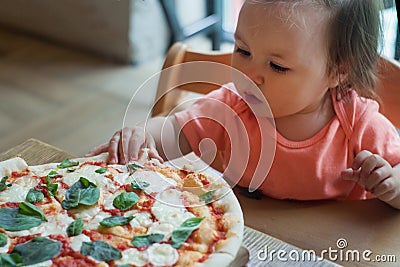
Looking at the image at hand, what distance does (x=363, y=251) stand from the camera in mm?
854

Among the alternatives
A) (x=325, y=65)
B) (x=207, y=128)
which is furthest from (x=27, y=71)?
(x=325, y=65)

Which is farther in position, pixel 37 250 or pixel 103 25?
pixel 103 25

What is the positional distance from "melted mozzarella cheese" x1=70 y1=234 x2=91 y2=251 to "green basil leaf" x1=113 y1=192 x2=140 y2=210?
0.07 meters

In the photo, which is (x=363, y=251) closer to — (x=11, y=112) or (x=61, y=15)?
(x=11, y=112)

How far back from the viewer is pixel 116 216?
2.42 feet

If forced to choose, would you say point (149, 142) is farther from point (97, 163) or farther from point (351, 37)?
point (351, 37)

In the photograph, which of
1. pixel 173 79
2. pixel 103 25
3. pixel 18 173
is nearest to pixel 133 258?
pixel 18 173

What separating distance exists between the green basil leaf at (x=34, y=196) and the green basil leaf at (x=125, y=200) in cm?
9

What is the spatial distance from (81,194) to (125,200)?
0.18 ft

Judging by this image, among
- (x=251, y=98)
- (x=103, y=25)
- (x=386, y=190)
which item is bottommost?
(x=103, y=25)

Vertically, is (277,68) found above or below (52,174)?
above

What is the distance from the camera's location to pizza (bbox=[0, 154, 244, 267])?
0.68m

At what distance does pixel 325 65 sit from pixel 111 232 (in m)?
0.41

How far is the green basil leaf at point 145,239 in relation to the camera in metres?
0.69
